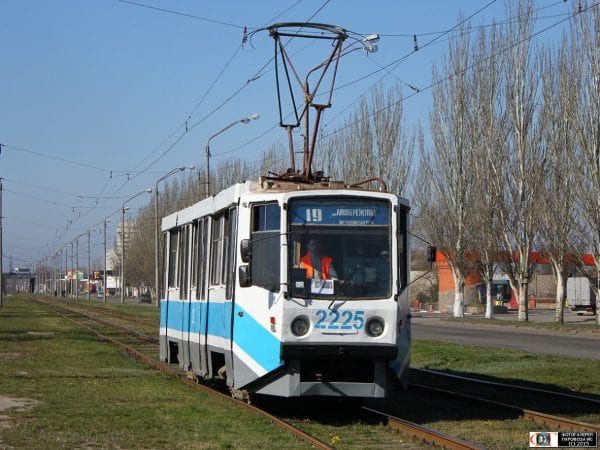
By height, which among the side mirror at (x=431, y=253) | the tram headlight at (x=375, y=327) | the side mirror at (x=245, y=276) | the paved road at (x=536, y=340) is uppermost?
the side mirror at (x=431, y=253)

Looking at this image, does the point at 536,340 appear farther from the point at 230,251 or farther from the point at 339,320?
the point at 339,320

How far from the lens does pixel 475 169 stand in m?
53.3

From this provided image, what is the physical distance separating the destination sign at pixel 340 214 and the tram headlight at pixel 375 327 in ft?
4.09

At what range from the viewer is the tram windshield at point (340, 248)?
12719mm

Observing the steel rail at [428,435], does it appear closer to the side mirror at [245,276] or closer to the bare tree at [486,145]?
the side mirror at [245,276]

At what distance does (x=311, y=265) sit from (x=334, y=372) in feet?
4.56

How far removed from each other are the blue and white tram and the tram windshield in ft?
0.04

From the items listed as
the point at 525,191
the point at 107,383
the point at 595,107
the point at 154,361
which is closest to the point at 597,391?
the point at 107,383

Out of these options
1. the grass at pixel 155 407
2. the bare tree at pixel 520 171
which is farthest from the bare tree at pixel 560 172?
the grass at pixel 155 407

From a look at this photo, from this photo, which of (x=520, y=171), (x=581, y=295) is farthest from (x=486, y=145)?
(x=581, y=295)

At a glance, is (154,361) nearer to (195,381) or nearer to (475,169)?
(195,381)

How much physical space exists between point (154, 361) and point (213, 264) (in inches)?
329

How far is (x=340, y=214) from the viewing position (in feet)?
42.6

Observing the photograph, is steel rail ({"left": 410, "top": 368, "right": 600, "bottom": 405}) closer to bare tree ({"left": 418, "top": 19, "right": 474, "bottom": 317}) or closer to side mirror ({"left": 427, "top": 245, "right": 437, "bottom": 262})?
side mirror ({"left": 427, "top": 245, "right": 437, "bottom": 262})
